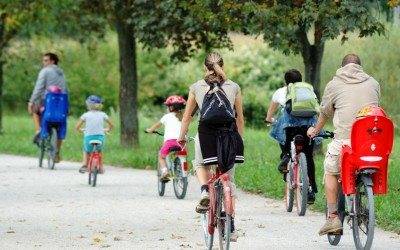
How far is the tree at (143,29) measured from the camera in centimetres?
2409

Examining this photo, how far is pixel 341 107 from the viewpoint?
11.4 metres

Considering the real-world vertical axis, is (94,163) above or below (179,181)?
above

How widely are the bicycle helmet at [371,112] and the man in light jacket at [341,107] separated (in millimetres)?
393

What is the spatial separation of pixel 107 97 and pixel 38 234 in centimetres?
3894

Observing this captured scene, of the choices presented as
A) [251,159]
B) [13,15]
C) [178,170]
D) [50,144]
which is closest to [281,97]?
[178,170]

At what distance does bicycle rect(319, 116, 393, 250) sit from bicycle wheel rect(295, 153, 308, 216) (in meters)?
3.30

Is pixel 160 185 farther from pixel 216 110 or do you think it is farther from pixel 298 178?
pixel 216 110

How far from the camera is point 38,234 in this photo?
1286 cm

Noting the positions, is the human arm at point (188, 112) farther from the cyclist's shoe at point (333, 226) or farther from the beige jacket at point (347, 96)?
the cyclist's shoe at point (333, 226)

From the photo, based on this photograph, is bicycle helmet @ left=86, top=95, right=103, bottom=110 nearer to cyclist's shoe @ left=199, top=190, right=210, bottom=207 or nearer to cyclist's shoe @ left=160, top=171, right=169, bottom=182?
cyclist's shoe @ left=160, top=171, right=169, bottom=182

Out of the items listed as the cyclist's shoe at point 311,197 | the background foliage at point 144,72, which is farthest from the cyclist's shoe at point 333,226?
the background foliage at point 144,72

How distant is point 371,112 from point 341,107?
0.60 metres

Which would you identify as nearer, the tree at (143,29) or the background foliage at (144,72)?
the tree at (143,29)

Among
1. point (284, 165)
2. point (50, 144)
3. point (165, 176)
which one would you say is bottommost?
point (165, 176)
